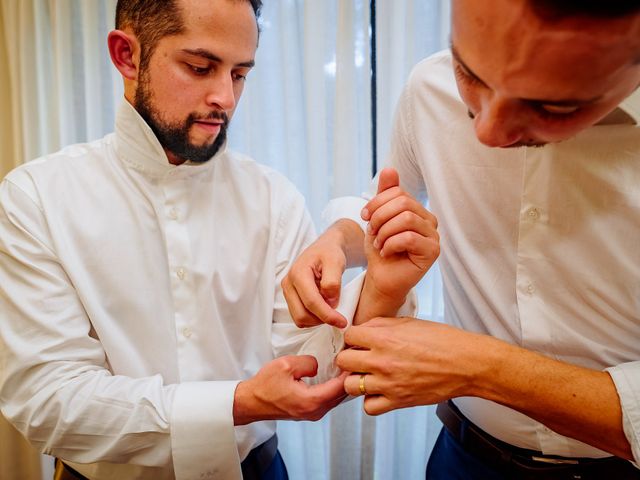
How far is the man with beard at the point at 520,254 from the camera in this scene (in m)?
0.50

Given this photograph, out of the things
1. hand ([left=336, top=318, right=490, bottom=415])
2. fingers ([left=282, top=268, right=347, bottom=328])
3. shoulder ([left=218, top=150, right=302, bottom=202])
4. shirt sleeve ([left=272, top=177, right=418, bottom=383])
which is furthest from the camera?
shoulder ([left=218, top=150, right=302, bottom=202])

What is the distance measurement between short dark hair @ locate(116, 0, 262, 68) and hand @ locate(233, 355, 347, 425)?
33.7 inches

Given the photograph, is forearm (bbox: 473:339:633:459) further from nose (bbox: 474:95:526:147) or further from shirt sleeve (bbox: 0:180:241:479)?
shirt sleeve (bbox: 0:180:241:479)

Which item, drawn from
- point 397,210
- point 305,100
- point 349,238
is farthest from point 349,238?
point 305,100

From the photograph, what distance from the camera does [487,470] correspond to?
99 centimetres

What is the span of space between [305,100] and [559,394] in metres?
1.45

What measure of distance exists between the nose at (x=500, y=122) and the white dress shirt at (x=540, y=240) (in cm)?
32

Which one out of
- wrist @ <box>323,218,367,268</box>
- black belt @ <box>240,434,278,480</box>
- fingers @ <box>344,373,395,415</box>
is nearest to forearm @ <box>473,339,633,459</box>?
fingers @ <box>344,373,395,415</box>

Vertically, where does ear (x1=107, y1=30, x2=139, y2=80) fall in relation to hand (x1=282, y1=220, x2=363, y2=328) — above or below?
above

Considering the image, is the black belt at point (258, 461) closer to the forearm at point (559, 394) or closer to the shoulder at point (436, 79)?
the forearm at point (559, 394)

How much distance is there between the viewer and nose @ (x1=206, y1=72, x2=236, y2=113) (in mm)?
1107

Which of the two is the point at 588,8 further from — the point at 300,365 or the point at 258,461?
the point at 258,461

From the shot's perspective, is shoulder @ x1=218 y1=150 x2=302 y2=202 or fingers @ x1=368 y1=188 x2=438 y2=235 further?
shoulder @ x1=218 y1=150 x2=302 y2=202

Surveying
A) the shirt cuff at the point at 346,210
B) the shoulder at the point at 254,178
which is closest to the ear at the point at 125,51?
the shoulder at the point at 254,178
